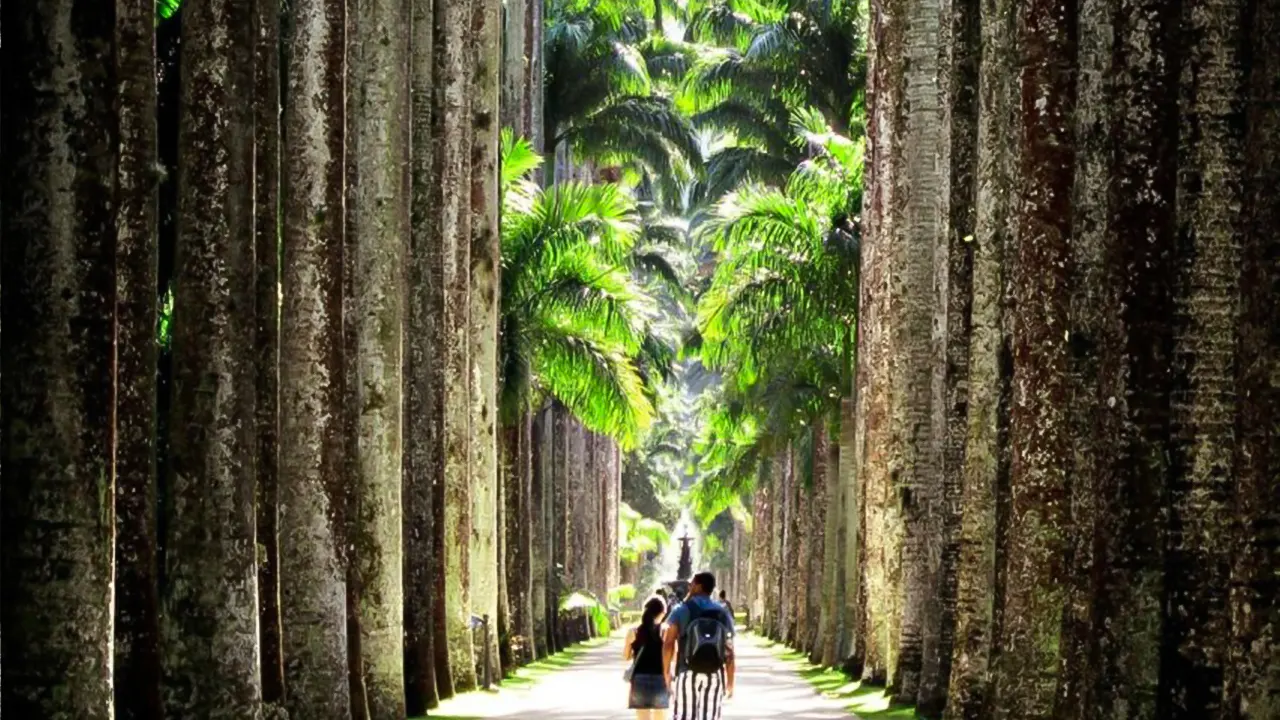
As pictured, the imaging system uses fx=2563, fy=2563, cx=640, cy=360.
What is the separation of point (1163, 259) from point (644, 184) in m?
57.6

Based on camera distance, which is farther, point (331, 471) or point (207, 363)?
point (331, 471)

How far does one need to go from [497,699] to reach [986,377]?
922 centimetres

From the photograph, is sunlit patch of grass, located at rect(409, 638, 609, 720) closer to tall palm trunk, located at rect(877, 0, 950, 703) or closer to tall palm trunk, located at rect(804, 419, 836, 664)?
tall palm trunk, located at rect(877, 0, 950, 703)

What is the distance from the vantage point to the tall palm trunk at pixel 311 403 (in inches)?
818

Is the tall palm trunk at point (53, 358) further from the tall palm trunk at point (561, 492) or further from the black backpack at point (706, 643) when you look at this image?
the tall palm trunk at point (561, 492)

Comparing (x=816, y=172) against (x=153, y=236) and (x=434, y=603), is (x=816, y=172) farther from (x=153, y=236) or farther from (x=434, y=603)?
(x=153, y=236)

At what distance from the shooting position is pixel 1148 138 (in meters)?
15.9

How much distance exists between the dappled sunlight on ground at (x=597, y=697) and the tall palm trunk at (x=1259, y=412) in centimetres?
1309

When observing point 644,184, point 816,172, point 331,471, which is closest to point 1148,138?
point 331,471

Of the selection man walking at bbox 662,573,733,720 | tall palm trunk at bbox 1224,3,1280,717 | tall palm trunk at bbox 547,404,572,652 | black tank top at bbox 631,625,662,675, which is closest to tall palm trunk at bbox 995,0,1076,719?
man walking at bbox 662,573,733,720

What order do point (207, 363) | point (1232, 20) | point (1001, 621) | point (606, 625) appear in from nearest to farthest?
point (1232, 20), point (207, 363), point (1001, 621), point (606, 625)

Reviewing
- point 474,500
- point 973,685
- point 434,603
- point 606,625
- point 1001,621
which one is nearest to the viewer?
point 1001,621

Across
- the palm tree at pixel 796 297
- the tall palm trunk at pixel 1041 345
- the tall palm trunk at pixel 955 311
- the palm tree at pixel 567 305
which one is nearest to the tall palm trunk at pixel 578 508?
the palm tree at pixel 796 297

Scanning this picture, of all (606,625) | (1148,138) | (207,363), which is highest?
(1148,138)
